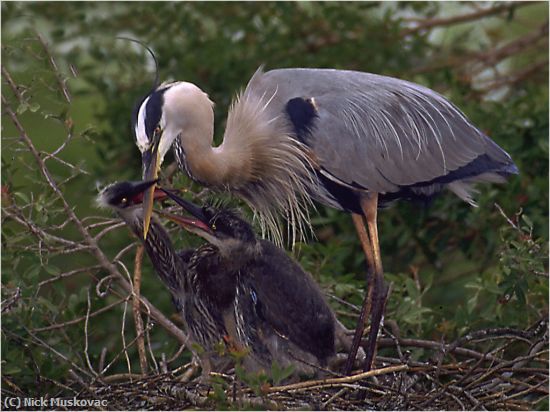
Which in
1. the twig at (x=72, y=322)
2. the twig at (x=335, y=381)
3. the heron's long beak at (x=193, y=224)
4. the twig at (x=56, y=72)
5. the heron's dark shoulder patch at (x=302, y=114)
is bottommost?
the twig at (x=72, y=322)

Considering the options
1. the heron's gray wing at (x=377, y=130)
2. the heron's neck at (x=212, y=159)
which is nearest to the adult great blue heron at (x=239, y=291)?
the heron's neck at (x=212, y=159)

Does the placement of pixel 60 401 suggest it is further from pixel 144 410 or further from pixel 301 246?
pixel 301 246

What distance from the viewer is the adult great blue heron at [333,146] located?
5.31 m

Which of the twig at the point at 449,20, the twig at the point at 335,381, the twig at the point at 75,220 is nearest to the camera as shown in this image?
the twig at the point at 335,381

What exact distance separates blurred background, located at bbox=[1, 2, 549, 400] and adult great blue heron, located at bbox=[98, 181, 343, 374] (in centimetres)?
23

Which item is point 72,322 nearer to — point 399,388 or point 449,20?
point 399,388

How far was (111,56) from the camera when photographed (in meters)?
8.11

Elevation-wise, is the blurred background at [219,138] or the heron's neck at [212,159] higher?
the heron's neck at [212,159]

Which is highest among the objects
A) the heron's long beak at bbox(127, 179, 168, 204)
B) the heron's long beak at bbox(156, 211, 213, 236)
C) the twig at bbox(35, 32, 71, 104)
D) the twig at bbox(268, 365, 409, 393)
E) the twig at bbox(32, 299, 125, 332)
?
the twig at bbox(35, 32, 71, 104)

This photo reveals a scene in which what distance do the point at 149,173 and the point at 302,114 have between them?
0.84 meters

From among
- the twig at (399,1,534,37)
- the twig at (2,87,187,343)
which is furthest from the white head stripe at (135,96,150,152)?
the twig at (399,1,534,37)

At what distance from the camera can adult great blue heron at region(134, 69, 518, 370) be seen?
17.4 ft

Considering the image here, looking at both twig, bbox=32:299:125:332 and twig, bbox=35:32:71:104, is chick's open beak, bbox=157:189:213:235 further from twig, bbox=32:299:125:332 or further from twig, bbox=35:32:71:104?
twig, bbox=35:32:71:104

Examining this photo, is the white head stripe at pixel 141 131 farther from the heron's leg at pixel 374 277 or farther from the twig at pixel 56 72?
the heron's leg at pixel 374 277
